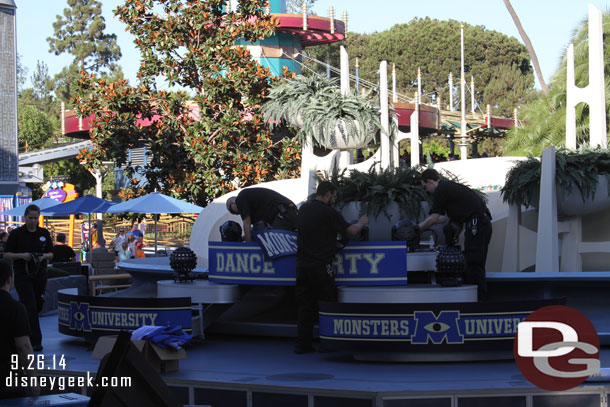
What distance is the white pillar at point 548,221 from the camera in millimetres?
10727

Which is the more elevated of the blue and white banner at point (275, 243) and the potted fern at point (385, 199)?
the potted fern at point (385, 199)

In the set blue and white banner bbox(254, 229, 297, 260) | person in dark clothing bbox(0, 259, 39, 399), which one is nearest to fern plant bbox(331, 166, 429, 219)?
blue and white banner bbox(254, 229, 297, 260)

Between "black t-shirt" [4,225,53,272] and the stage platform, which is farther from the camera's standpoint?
"black t-shirt" [4,225,53,272]

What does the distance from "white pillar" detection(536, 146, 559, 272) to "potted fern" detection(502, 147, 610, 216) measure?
16 cm

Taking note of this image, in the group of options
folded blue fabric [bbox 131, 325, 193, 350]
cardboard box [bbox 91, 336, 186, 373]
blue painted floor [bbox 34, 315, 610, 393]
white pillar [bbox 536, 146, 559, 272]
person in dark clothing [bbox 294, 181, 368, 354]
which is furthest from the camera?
white pillar [bbox 536, 146, 559, 272]

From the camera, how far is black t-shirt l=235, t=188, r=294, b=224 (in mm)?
10352

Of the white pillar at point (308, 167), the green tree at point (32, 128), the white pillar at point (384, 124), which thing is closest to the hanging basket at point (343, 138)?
the white pillar at point (308, 167)

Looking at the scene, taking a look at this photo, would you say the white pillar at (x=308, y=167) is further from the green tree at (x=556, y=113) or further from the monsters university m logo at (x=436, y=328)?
the green tree at (x=556, y=113)

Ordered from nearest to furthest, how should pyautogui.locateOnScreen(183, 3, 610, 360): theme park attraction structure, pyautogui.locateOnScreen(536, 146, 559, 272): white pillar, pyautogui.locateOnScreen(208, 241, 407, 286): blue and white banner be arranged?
pyautogui.locateOnScreen(183, 3, 610, 360): theme park attraction structure < pyautogui.locateOnScreen(208, 241, 407, 286): blue and white banner < pyautogui.locateOnScreen(536, 146, 559, 272): white pillar

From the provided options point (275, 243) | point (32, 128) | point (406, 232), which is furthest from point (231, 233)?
point (32, 128)

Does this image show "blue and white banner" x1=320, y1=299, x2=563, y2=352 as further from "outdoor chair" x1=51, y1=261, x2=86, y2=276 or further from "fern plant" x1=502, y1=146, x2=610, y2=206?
"outdoor chair" x1=51, y1=261, x2=86, y2=276

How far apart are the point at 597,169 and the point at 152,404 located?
7.29 m

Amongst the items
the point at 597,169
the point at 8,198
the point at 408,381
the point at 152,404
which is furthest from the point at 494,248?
the point at 8,198

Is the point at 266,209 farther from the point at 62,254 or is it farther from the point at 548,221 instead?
the point at 62,254
